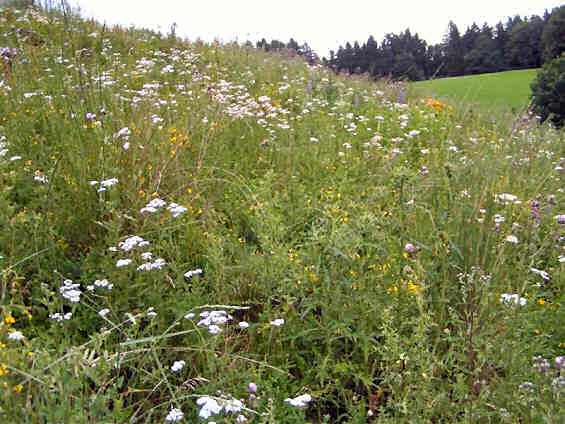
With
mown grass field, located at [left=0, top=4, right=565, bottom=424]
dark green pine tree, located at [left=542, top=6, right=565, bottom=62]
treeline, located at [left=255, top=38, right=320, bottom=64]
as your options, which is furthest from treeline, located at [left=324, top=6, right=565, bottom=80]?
mown grass field, located at [left=0, top=4, right=565, bottom=424]

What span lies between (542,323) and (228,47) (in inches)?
360

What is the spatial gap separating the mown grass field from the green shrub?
15745mm

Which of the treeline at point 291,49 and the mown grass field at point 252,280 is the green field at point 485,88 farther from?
the mown grass field at point 252,280

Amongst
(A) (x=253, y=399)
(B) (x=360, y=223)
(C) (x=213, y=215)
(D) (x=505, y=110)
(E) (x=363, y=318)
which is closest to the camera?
(A) (x=253, y=399)

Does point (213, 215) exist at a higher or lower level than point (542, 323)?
higher

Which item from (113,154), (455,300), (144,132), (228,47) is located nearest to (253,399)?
(455,300)

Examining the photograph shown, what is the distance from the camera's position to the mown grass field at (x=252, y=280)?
160 centimetres

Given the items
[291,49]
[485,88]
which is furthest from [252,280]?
[485,88]

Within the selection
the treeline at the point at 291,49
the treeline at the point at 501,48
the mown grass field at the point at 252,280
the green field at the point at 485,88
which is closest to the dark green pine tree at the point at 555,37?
the treeline at the point at 501,48

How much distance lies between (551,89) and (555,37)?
Result: 19625 millimetres

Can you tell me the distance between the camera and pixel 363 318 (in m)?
2.12

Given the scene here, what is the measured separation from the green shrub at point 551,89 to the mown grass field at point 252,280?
15745mm

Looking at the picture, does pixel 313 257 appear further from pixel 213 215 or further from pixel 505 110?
pixel 505 110

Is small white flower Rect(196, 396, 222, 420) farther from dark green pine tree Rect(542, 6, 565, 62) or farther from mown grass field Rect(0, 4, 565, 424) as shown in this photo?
dark green pine tree Rect(542, 6, 565, 62)
